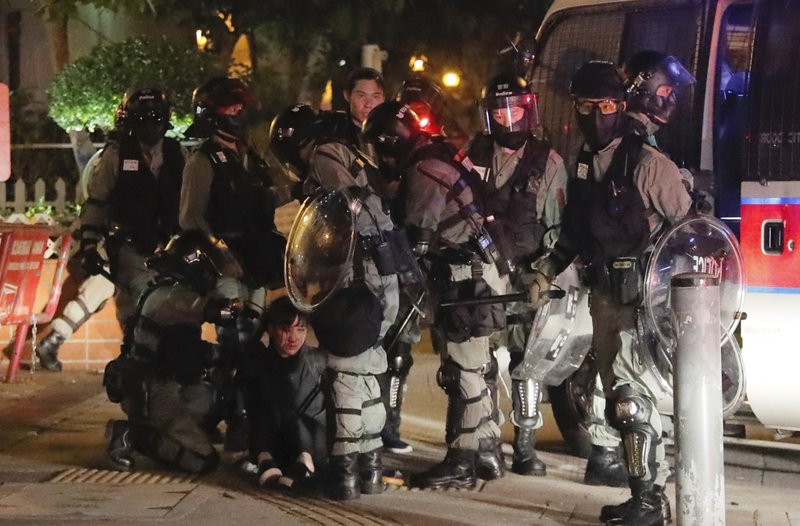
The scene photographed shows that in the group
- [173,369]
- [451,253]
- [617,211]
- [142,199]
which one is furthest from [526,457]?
[142,199]

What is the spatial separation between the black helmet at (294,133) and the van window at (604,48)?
1.47 m

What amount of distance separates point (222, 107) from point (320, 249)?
4.87ft

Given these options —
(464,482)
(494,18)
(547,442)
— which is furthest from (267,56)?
(464,482)

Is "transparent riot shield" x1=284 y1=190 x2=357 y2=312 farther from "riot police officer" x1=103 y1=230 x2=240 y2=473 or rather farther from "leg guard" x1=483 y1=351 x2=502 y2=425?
"leg guard" x1=483 y1=351 x2=502 y2=425

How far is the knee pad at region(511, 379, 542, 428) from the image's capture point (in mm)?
7445

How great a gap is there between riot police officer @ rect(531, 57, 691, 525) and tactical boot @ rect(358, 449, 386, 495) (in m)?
1.24

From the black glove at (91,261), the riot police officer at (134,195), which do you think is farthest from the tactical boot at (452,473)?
the black glove at (91,261)

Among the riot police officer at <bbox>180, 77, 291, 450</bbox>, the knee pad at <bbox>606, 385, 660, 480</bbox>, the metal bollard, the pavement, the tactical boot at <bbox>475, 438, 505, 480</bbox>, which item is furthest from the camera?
the riot police officer at <bbox>180, 77, 291, 450</bbox>

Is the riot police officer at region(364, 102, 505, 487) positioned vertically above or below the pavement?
above

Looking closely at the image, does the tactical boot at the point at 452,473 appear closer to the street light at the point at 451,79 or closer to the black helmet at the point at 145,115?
the black helmet at the point at 145,115

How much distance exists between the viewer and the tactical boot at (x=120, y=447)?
747 cm

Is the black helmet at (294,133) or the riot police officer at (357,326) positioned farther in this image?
the black helmet at (294,133)

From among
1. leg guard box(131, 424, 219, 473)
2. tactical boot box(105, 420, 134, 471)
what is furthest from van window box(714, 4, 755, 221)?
tactical boot box(105, 420, 134, 471)

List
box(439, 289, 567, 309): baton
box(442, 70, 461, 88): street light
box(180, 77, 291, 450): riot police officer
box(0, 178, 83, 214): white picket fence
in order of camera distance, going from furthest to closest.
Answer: box(442, 70, 461, 88): street light, box(0, 178, 83, 214): white picket fence, box(180, 77, 291, 450): riot police officer, box(439, 289, 567, 309): baton
